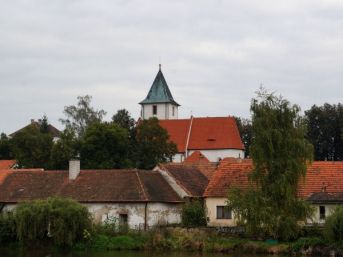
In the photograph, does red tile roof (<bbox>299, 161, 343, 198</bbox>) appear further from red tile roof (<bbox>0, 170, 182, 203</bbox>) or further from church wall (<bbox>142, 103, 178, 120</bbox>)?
church wall (<bbox>142, 103, 178, 120</bbox>)

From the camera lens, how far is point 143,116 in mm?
103500

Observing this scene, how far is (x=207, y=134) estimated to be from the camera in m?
88.3

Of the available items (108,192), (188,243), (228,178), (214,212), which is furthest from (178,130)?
(188,243)

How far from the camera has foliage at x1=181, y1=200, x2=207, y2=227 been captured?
47.3 meters

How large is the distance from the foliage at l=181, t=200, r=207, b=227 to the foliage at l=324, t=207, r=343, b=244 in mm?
10547

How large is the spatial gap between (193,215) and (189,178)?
7289 millimetres

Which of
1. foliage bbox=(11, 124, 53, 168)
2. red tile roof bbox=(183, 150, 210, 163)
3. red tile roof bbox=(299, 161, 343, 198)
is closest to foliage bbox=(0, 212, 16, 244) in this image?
red tile roof bbox=(299, 161, 343, 198)

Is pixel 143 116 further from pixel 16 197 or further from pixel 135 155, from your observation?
pixel 16 197

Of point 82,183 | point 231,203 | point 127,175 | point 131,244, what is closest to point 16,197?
point 82,183

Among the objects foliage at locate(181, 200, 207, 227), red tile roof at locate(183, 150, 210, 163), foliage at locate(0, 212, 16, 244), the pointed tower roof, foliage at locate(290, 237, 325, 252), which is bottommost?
foliage at locate(290, 237, 325, 252)

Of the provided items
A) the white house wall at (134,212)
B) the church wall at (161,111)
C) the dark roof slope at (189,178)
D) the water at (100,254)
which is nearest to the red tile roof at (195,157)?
the church wall at (161,111)

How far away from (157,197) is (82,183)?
6357 mm

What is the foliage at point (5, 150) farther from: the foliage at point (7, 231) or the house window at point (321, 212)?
the house window at point (321, 212)

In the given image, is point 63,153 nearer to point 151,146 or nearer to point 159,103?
point 151,146
